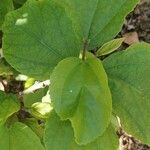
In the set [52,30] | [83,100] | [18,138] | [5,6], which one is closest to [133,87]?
[83,100]

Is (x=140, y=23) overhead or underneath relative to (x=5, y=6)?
underneath

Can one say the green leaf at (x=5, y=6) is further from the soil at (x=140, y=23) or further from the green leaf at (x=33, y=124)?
the soil at (x=140, y=23)

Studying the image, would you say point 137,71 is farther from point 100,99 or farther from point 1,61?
point 1,61

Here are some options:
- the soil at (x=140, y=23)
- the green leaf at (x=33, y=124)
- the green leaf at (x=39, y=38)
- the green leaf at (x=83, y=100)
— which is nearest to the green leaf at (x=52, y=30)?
→ the green leaf at (x=39, y=38)

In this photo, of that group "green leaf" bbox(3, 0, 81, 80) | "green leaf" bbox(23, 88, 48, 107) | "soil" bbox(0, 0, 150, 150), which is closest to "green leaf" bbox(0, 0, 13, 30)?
"green leaf" bbox(3, 0, 81, 80)

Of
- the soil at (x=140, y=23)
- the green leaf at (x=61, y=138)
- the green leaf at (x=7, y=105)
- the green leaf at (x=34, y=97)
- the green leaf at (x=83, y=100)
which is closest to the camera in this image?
the green leaf at (x=83, y=100)

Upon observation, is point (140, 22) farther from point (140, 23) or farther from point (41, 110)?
point (41, 110)
